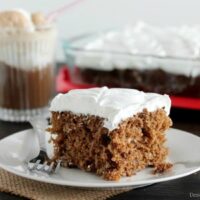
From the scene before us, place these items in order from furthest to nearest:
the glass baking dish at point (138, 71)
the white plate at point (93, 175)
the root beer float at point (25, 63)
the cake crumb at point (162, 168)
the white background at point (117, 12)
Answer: the white background at point (117, 12), the glass baking dish at point (138, 71), the root beer float at point (25, 63), the cake crumb at point (162, 168), the white plate at point (93, 175)

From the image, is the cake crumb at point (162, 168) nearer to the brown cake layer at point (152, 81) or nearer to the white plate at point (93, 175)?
the white plate at point (93, 175)

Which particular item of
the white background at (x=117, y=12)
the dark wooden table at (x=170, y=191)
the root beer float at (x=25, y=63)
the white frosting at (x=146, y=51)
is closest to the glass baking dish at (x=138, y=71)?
the white frosting at (x=146, y=51)

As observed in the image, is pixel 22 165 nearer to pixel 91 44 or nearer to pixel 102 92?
pixel 102 92

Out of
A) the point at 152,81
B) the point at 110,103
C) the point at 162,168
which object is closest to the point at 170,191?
the point at 162,168

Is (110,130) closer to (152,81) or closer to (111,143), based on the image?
(111,143)

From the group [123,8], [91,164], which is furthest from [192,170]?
[123,8]

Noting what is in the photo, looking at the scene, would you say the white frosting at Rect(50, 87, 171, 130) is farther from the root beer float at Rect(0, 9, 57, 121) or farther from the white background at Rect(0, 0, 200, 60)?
the white background at Rect(0, 0, 200, 60)
